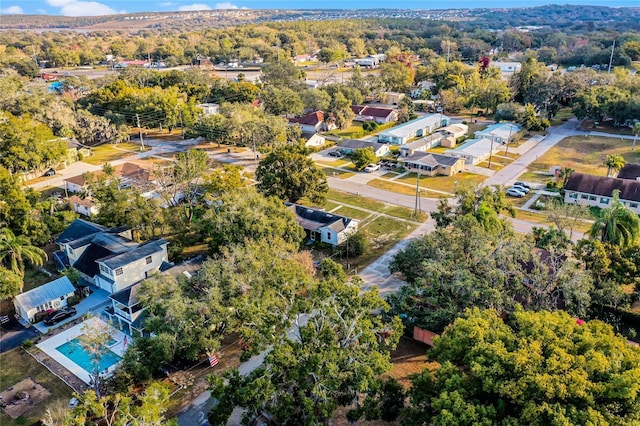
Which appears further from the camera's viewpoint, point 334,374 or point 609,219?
point 609,219

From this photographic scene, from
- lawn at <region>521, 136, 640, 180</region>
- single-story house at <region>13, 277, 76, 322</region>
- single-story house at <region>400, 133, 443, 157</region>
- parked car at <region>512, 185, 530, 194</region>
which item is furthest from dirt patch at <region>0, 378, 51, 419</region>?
lawn at <region>521, 136, 640, 180</region>

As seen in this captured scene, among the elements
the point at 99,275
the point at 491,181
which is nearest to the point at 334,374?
the point at 99,275

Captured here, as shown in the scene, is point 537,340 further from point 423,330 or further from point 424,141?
point 424,141

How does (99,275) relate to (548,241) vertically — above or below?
below

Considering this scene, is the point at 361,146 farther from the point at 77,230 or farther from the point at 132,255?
the point at 132,255

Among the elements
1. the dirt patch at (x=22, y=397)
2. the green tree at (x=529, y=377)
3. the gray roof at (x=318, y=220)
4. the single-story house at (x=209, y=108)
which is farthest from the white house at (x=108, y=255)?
the single-story house at (x=209, y=108)

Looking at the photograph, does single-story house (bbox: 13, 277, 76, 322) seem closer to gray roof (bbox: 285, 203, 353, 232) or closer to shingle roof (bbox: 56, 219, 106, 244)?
shingle roof (bbox: 56, 219, 106, 244)
